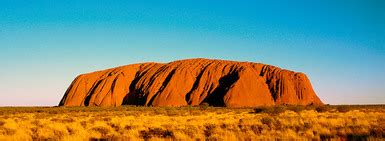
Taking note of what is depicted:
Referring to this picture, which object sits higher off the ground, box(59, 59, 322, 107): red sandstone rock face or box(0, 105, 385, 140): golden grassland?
box(59, 59, 322, 107): red sandstone rock face

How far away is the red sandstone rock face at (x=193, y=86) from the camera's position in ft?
250

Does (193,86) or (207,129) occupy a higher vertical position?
(193,86)

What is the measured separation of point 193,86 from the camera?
81.0 m

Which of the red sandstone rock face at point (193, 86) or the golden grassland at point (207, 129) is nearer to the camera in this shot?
the golden grassland at point (207, 129)

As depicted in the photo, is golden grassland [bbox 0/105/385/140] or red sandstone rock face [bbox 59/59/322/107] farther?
red sandstone rock face [bbox 59/59/322/107]

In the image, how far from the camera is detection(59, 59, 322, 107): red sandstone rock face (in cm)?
Result: 7612

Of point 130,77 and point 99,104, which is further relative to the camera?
point 130,77

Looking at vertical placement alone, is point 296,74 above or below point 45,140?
above

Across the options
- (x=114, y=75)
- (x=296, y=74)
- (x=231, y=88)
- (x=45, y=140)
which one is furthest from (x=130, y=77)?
(x=45, y=140)

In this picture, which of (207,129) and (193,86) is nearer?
(207,129)

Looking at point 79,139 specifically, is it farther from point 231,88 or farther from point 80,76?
A: point 80,76

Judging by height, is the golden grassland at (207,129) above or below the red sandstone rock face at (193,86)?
below

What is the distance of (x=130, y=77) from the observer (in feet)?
289

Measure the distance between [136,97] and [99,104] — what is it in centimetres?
713
